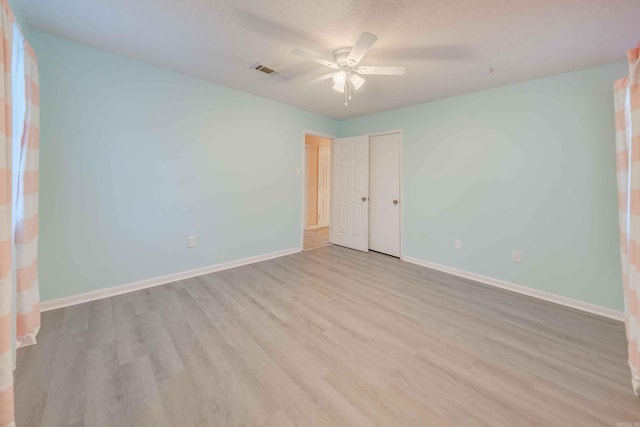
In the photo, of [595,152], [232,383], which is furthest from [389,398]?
[595,152]

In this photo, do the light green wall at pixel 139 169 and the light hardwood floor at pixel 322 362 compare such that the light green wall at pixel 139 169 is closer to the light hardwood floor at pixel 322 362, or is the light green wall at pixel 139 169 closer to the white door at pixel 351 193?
the light hardwood floor at pixel 322 362

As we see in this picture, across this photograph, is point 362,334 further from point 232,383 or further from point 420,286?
point 420,286

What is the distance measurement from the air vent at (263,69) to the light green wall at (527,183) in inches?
86.0

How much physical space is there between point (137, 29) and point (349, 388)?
3.16 m

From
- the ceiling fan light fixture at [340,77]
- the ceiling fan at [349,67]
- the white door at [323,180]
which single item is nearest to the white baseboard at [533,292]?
the ceiling fan at [349,67]

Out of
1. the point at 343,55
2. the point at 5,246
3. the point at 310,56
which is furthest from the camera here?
the point at 343,55

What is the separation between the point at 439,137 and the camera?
3.56m

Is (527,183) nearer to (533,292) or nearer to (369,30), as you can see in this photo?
(533,292)

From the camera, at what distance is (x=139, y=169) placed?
2734mm

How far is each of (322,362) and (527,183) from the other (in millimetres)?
2936

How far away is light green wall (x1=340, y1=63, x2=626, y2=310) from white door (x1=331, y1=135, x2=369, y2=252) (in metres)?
0.89

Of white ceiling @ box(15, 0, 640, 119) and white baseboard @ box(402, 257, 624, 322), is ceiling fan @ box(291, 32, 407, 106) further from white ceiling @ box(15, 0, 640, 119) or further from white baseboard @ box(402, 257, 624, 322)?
white baseboard @ box(402, 257, 624, 322)

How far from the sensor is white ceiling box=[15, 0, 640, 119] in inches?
68.6

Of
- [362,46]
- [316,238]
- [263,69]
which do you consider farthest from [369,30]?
[316,238]
